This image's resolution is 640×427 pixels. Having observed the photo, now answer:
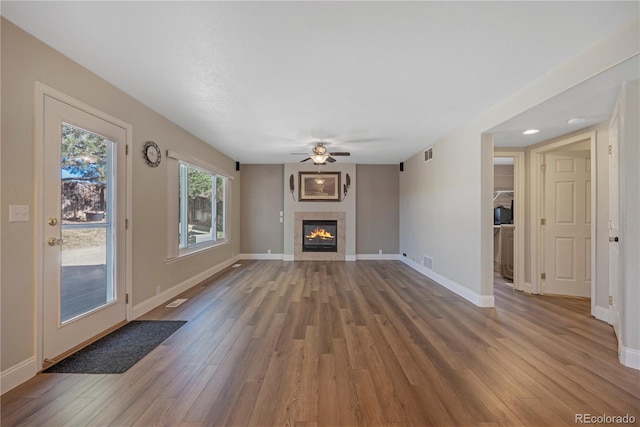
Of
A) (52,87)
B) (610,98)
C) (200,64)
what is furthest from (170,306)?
A: (610,98)

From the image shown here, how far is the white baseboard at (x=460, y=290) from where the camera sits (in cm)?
350

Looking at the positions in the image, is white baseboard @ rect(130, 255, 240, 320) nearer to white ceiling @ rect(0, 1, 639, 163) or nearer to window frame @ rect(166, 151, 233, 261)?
window frame @ rect(166, 151, 233, 261)

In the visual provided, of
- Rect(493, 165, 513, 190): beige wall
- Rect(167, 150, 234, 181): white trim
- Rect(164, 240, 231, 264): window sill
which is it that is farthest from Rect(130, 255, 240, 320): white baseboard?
Rect(493, 165, 513, 190): beige wall

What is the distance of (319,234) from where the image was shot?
23.3ft

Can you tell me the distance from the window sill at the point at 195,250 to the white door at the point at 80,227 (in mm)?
1016

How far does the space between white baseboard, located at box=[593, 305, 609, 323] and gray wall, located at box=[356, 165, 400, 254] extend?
4.20 m

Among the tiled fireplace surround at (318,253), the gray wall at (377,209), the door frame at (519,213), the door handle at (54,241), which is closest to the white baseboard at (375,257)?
the gray wall at (377,209)

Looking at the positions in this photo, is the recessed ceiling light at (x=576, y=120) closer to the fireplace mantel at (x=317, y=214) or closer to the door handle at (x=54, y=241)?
the fireplace mantel at (x=317, y=214)

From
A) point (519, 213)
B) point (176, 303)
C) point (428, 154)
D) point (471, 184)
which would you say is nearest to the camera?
point (176, 303)

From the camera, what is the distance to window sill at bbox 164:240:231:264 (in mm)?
3959

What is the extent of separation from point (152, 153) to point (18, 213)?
168 cm

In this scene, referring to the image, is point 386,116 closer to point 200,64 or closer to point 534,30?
point 534,30

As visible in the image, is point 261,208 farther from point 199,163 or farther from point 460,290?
point 460,290

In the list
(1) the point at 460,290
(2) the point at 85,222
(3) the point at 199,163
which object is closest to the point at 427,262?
(1) the point at 460,290
